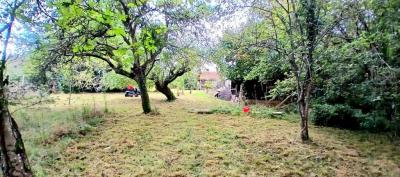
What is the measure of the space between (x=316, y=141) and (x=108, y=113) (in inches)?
229

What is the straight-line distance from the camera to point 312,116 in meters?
7.86

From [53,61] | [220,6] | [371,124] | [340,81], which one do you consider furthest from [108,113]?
[371,124]

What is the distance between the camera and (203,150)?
16.9ft

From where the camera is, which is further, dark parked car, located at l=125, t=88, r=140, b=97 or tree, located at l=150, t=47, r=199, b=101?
dark parked car, located at l=125, t=88, r=140, b=97

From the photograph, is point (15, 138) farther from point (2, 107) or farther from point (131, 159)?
point (131, 159)

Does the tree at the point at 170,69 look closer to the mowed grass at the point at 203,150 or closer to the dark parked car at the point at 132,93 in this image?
the mowed grass at the point at 203,150

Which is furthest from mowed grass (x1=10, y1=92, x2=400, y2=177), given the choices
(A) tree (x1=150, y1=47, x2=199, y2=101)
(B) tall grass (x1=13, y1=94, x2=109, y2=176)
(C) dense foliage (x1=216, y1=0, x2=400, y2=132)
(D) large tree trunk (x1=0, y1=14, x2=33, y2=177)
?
(A) tree (x1=150, y1=47, x2=199, y2=101)

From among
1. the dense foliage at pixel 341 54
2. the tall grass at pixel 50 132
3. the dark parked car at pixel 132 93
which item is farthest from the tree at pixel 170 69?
the dark parked car at pixel 132 93

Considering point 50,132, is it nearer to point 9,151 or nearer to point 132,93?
point 9,151

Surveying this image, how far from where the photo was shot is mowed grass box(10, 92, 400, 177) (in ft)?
14.1

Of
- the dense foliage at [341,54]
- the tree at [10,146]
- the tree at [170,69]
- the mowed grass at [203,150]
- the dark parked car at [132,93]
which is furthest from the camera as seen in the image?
the dark parked car at [132,93]

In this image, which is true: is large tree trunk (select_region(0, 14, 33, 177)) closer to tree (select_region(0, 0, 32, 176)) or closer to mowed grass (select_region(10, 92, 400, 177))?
tree (select_region(0, 0, 32, 176))

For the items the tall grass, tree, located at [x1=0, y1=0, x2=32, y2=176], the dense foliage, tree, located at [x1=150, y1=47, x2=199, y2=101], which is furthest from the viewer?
tree, located at [x1=150, y1=47, x2=199, y2=101]

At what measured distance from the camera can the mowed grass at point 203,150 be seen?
14.1 feet
